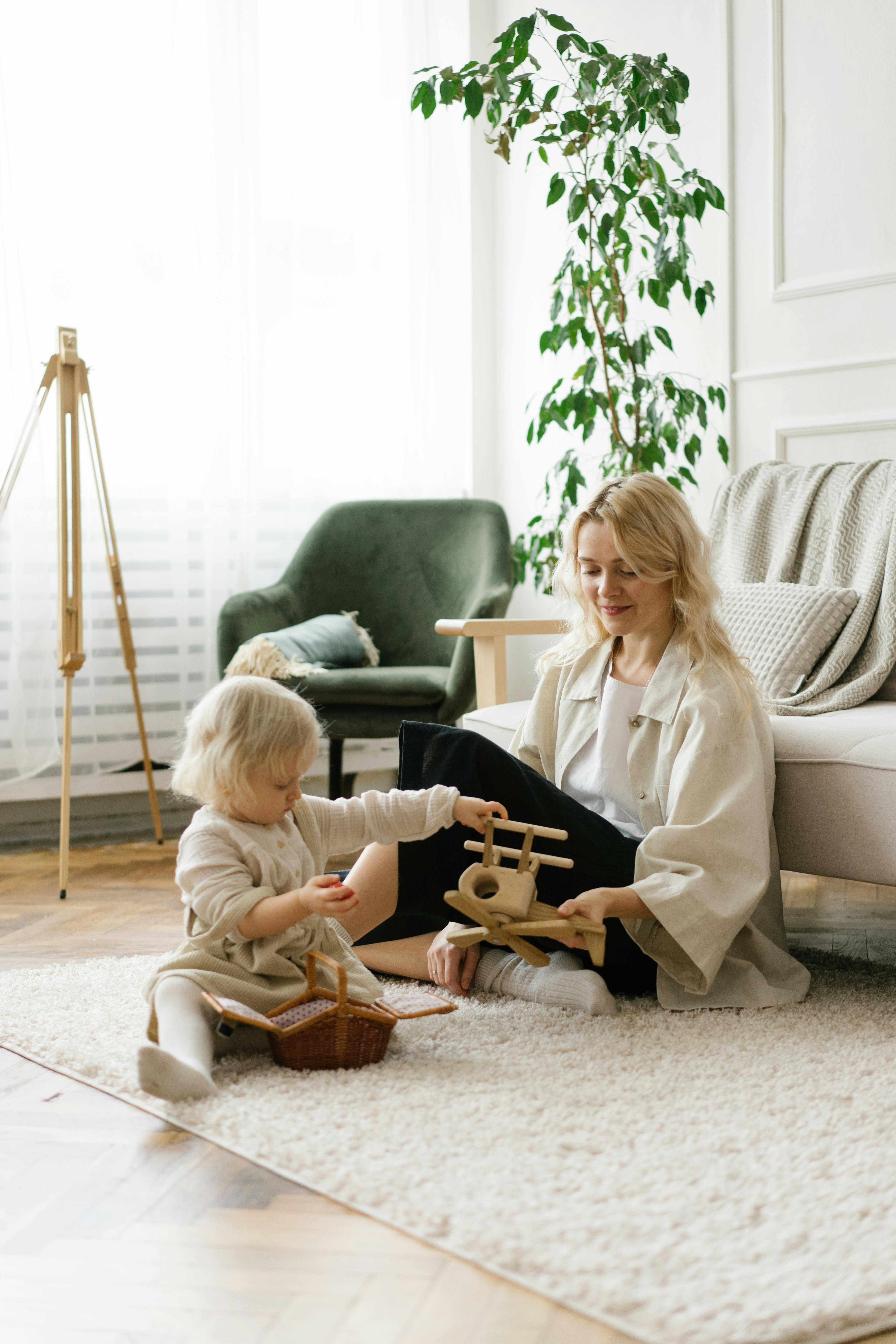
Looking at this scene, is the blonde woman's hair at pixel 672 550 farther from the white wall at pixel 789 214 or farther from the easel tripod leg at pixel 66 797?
the easel tripod leg at pixel 66 797

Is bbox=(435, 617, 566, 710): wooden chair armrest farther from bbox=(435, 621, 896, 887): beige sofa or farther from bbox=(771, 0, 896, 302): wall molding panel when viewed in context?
bbox=(771, 0, 896, 302): wall molding panel

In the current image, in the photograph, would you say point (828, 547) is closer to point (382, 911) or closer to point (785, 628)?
point (785, 628)

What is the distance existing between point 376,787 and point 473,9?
2.35m

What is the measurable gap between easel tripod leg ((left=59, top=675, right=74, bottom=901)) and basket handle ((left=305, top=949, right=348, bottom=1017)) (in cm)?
126

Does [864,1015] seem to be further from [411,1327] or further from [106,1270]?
[106,1270]

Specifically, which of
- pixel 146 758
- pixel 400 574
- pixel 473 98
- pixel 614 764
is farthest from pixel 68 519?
pixel 614 764

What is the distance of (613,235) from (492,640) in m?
1.15

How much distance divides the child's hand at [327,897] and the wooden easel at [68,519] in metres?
1.34

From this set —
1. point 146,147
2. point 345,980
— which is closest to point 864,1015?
point 345,980

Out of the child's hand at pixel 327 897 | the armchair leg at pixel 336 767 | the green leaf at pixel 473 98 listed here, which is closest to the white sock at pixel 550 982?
the child's hand at pixel 327 897

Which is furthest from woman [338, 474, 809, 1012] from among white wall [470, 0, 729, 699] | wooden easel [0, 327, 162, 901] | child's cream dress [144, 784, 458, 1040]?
white wall [470, 0, 729, 699]

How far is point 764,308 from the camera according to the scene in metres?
3.09

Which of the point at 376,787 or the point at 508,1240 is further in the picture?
the point at 376,787

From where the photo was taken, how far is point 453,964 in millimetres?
1895
